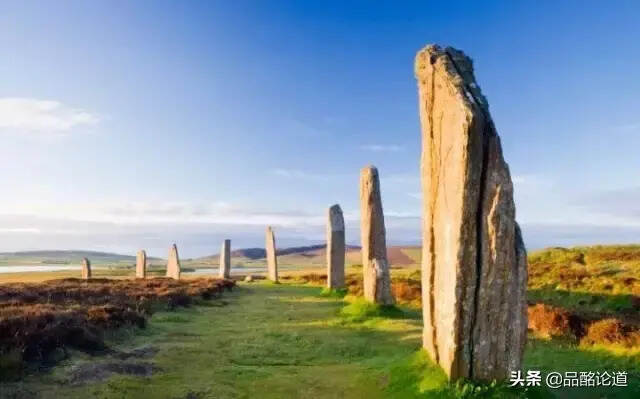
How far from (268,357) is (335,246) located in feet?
51.1

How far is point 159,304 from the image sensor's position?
890 inches

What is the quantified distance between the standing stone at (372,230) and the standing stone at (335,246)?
21.5 ft

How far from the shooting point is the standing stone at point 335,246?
96.4 feet

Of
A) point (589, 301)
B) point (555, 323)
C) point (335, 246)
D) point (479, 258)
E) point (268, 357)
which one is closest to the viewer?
point (479, 258)

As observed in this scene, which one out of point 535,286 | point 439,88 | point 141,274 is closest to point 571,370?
point 439,88

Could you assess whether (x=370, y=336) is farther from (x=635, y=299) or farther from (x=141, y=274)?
(x=141, y=274)

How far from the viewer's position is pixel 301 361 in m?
13.7

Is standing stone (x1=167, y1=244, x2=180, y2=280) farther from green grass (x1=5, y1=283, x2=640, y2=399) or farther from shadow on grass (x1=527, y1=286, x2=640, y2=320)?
shadow on grass (x1=527, y1=286, x2=640, y2=320)

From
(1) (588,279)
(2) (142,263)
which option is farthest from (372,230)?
(2) (142,263)

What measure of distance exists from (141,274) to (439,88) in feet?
146

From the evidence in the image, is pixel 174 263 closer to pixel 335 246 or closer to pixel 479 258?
pixel 335 246

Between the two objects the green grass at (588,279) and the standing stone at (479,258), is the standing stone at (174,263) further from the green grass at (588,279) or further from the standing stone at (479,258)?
the standing stone at (479,258)

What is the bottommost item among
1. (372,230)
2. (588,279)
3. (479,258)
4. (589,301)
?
(589,301)

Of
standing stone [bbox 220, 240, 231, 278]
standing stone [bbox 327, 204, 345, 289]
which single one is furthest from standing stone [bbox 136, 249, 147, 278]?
standing stone [bbox 327, 204, 345, 289]
